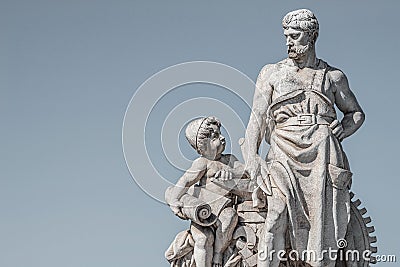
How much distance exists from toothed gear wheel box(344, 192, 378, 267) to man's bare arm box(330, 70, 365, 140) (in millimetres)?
916

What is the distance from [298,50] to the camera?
1414 centimetres

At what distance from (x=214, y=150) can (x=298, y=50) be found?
189cm

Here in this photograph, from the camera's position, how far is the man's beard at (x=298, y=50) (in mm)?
14125

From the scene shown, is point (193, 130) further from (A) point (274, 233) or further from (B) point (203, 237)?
(A) point (274, 233)

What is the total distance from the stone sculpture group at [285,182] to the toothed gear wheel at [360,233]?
1cm

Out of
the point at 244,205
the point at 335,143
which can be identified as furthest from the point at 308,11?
the point at 244,205

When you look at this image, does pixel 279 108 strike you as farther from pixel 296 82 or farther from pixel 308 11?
pixel 308 11

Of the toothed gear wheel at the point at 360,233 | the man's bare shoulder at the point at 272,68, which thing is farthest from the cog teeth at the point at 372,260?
the man's bare shoulder at the point at 272,68

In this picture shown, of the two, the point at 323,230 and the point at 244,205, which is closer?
the point at 323,230

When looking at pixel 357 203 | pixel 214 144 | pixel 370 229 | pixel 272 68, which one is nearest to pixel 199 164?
pixel 214 144

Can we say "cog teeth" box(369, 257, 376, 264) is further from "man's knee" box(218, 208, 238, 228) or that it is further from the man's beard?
the man's beard

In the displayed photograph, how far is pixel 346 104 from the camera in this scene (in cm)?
1440

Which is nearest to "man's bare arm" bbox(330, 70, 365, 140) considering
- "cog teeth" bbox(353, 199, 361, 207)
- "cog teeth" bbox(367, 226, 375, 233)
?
"cog teeth" bbox(353, 199, 361, 207)

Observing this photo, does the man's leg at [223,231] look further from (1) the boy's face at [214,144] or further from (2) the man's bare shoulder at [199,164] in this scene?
(1) the boy's face at [214,144]
